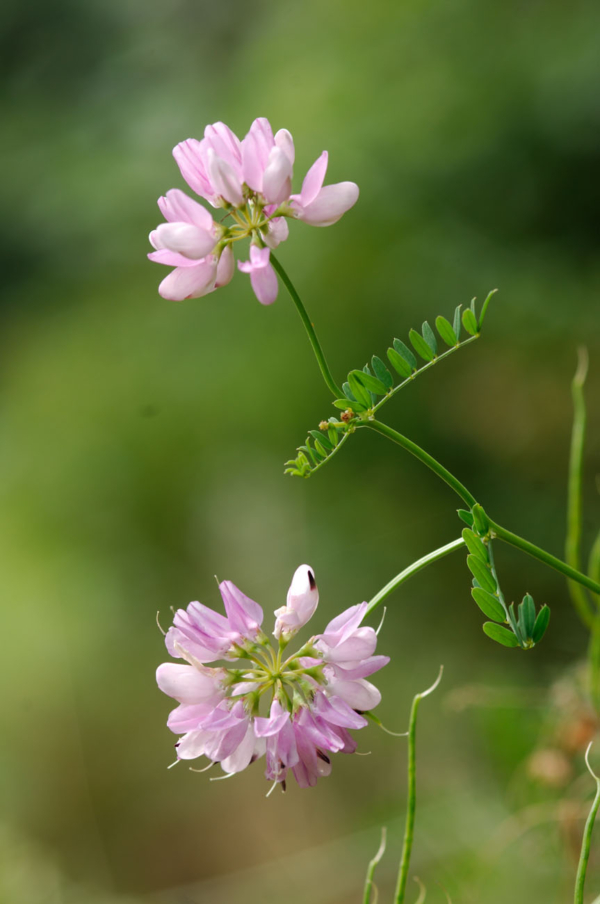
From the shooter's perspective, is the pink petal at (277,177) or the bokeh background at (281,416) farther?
the bokeh background at (281,416)

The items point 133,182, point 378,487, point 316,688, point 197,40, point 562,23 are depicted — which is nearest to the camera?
point 316,688

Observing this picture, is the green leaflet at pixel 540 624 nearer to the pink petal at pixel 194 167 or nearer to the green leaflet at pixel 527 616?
the green leaflet at pixel 527 616

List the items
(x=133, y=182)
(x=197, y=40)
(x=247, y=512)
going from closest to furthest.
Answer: (x=247, y=512) → (x=133, y=182) → (x=197, y=40)

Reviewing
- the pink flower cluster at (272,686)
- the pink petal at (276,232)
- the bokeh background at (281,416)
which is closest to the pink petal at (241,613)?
the pink flower cluster at (272,686)

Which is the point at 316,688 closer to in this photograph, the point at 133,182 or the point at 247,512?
the point at 247,512

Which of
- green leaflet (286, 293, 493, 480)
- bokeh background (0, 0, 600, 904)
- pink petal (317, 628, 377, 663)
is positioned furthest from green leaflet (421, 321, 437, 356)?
bokeh background (0, 0, 600, 904)

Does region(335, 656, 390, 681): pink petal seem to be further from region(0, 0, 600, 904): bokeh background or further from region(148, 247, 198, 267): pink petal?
region(0, 0, 600, 904): bokeh background

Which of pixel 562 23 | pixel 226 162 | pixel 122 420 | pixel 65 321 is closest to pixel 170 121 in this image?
pixel 65 321

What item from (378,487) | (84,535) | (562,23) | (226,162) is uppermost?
(562,23)
